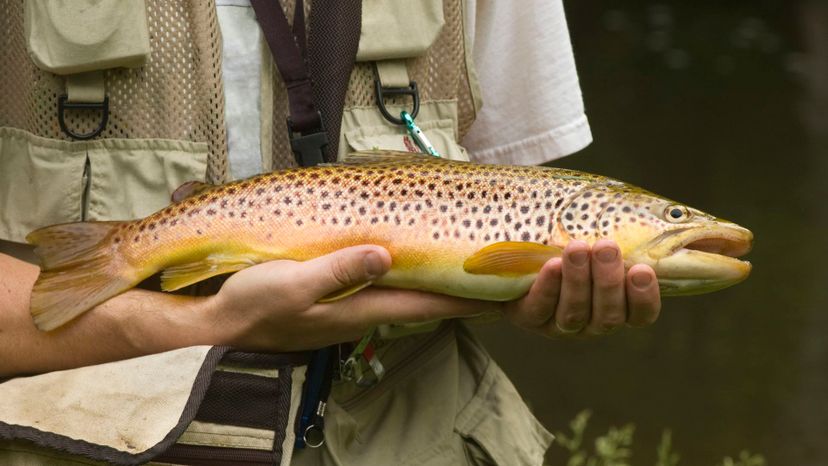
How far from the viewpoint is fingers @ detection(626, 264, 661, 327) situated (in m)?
2.06

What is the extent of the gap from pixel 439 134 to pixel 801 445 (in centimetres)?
411

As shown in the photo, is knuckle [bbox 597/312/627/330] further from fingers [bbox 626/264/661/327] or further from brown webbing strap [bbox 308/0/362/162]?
brown webbing strap [bbox 308/0/362/162]

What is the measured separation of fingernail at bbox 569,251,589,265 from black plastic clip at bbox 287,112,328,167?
1.77 ft

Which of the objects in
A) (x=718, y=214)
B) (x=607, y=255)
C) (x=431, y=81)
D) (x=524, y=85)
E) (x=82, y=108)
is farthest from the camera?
(x=718, y=214)

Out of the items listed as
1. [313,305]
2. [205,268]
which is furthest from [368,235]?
[205,268]

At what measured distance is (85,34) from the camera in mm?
2244

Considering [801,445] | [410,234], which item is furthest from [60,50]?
[801,445]

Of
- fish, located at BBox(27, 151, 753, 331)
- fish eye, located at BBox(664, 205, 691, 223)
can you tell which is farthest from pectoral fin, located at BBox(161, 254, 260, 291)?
fish eye, located at BBox(664, 205, 691, 223)

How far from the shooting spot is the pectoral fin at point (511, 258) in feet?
6.85

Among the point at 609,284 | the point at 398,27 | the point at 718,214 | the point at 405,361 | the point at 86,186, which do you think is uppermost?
the point at 398,27

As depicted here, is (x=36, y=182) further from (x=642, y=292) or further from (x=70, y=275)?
(x=642, y=292)

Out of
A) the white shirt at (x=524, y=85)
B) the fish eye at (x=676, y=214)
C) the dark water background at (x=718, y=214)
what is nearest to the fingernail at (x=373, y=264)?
the fish eye at (x=676, y=214)

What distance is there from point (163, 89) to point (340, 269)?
0.54 metres

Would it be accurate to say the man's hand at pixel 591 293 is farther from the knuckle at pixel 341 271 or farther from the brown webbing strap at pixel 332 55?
the brown webbing strap at pixel 332 55
